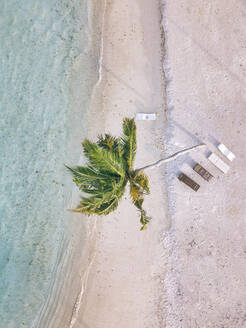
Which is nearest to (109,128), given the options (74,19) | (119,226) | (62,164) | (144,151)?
(144,151)

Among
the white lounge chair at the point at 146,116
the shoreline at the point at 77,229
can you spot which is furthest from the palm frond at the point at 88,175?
the white lounge chair at the point at 146,116

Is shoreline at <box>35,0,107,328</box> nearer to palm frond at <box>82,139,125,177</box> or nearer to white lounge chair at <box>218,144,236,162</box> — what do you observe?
palm frond at <box>82,139,125,177</box>

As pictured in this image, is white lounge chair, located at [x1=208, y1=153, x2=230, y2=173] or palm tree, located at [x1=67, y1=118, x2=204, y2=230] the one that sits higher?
white lounge chair, located at [x1=208, y1=153, x2=230, y2=173]

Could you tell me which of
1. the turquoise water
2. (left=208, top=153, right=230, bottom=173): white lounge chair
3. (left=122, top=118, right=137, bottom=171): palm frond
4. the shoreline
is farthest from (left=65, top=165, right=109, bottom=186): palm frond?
(left=208, top=153, right=230, bottom=173): white lounge chair

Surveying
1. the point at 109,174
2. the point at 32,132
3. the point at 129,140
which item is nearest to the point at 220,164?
the point at 129,140

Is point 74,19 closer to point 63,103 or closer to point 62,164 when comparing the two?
point 63,103
